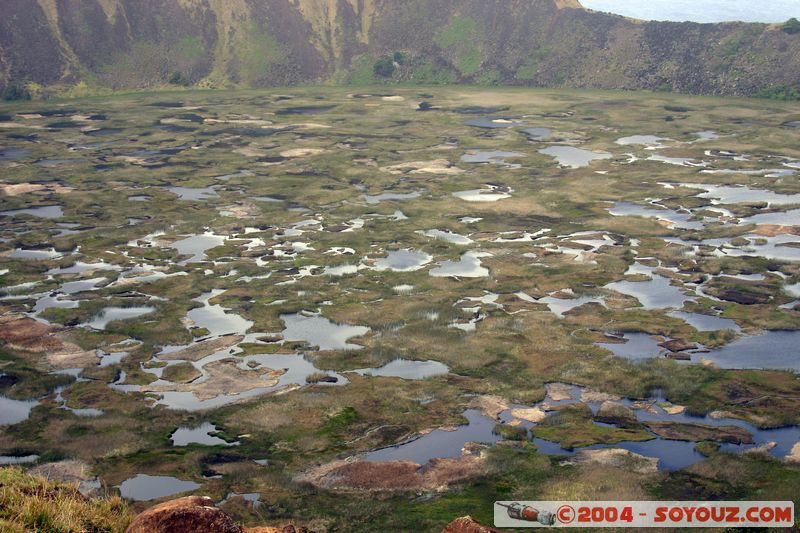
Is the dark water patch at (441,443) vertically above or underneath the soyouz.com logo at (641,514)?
underneath

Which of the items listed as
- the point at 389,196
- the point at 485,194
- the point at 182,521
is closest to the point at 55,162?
the point at 389,196

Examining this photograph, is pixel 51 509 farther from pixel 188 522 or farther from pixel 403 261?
pixel 403 261

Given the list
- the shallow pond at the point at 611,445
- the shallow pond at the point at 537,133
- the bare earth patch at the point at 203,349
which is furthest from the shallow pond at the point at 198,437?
the shallow pond at the point at 537,133

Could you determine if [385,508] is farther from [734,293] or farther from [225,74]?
[225,74]

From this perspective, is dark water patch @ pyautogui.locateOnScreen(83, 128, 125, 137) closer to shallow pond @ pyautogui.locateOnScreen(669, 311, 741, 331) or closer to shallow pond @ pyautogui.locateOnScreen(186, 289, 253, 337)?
shallow pond @ pyautogui.locateOnScreen(186, 289, 253, 337)

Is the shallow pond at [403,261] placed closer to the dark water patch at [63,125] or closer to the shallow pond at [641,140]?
the shallow pond at [641,140]

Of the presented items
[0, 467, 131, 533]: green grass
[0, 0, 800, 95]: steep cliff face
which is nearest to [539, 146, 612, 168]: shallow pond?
[0, 0, 800, 95]: steep cliff face
